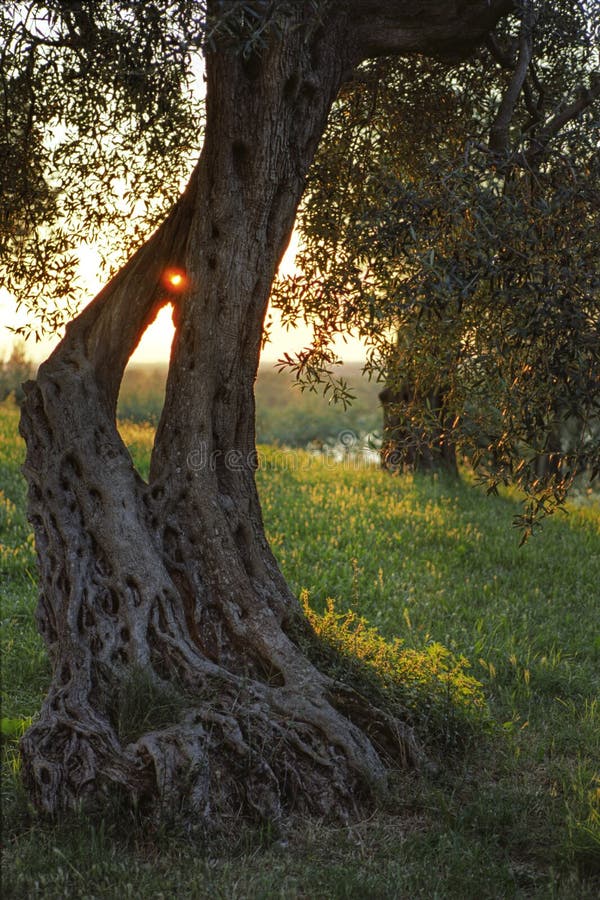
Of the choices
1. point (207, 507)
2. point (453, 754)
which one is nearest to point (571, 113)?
point (207, 507)

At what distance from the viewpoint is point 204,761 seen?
263 inches

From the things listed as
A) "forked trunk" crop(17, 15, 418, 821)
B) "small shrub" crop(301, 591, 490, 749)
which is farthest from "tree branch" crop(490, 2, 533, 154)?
"small shrub" crop(301, 591, 490, 749)

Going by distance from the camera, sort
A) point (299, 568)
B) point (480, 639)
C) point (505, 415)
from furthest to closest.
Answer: point (299, 568) → point (480, 639) → point (505, 415)

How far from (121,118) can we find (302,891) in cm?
821

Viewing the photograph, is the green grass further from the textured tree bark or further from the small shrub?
the textured tree bark

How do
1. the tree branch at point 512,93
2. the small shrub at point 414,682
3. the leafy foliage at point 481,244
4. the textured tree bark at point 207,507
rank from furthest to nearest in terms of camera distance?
the tree branch at point 512,93 → the small shrub at point 414,682 → the leafy foliage at point 481,244 → the textured tree bark at point 207,507

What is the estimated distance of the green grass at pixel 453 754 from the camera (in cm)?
612

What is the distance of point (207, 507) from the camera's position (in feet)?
26.9

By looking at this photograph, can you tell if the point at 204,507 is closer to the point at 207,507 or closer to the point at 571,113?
the point at 207,507

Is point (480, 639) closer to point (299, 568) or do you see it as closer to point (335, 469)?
point (299, 568)

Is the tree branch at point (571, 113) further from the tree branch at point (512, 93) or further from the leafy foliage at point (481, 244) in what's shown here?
the tree branch at point (512, 93)

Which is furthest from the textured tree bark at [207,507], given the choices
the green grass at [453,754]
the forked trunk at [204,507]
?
the green grass at [453,754]

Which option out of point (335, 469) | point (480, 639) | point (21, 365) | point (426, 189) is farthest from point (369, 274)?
point (21, 365)

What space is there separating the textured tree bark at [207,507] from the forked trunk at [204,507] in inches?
0.6
